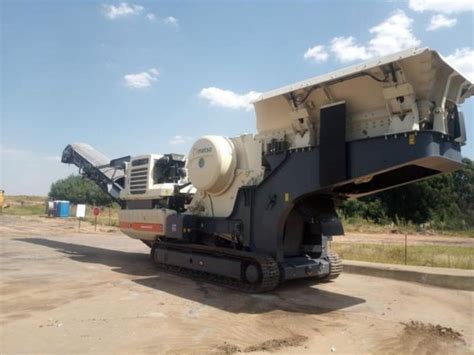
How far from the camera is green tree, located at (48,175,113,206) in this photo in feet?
283

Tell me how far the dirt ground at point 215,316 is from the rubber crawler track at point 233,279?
235 millimetres

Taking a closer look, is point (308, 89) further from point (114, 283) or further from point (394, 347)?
point (114, 283)

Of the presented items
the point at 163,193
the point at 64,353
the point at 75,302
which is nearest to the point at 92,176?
the point at 163,193

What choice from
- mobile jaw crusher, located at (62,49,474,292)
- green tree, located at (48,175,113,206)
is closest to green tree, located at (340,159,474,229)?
mobile jaw crusher, located at (62,49,474,292)

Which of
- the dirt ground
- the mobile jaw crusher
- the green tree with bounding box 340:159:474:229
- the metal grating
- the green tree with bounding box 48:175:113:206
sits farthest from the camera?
the green tree with bounding box 48:175:113:206

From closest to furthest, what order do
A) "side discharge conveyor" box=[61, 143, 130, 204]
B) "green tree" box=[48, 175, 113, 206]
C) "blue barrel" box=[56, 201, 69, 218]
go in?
"side discharge conveyor" box=[61, 143, 130, 204]
"blue barrel" box=[56, 201, 69, 218]
"green tree" box=[48, 175, 113, 206]

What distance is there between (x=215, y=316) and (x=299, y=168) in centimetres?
294

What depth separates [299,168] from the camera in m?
8.15

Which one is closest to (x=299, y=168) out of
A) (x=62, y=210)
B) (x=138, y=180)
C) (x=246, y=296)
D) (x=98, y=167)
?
(x=246, y=296)

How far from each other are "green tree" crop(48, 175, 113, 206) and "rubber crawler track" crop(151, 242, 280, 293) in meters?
74.3

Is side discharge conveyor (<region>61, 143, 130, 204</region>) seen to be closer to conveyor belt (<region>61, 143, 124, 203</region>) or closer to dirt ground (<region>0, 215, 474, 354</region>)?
conveyor belt (<region>61, 143, 124, 203</region>)

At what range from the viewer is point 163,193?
452 inches

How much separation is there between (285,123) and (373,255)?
7.20 metres

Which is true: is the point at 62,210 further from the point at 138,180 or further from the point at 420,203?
the point at 420,203
